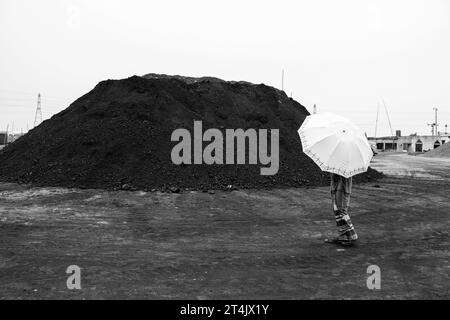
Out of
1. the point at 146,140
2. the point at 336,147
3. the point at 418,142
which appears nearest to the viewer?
the point at 336,147

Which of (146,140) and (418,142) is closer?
(146,140)

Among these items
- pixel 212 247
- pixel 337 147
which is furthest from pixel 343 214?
pixel 212 247

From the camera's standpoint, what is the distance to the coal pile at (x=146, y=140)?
48.8 feet

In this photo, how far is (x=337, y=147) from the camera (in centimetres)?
680

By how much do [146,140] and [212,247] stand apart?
9.71 m

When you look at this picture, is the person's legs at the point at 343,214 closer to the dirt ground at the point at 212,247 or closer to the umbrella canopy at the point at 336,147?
the dirt ground at the point at 212,247

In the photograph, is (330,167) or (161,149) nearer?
(330,167)

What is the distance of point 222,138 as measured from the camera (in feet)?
56.4

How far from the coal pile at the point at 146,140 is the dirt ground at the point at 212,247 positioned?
158 cm

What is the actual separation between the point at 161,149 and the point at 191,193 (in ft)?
9.99

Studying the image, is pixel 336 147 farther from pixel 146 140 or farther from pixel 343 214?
pixel 146 140

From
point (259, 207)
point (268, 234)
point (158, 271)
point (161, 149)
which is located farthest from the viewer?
point (161, 149)

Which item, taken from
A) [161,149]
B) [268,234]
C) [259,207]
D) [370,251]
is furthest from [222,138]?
[370,251]
